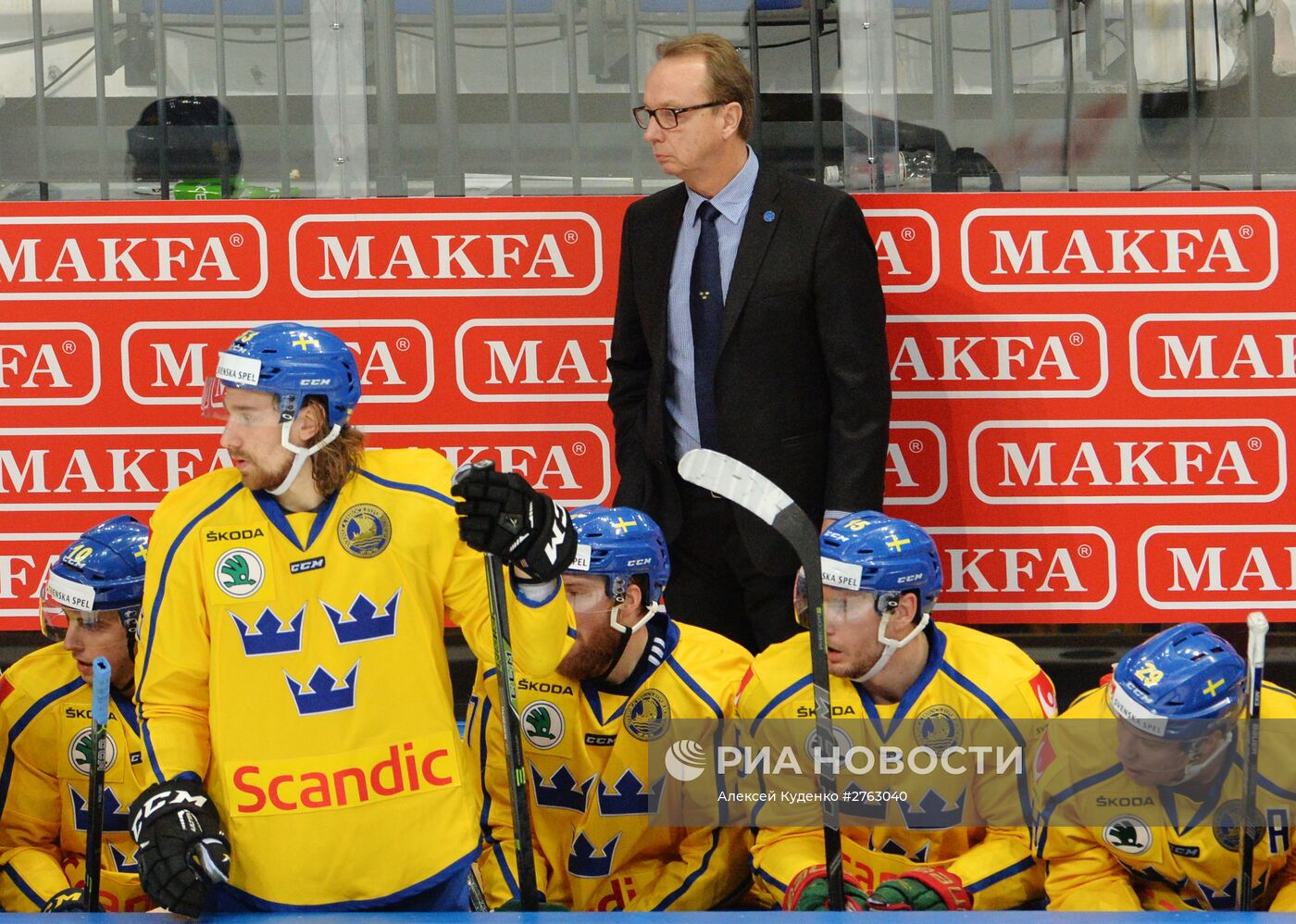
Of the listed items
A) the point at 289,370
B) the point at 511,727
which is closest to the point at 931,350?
the point at 511,727

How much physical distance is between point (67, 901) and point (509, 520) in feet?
4.93

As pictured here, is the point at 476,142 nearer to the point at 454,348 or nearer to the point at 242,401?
the point at 454,348

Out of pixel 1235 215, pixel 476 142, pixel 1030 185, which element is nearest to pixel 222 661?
pixel 476 142

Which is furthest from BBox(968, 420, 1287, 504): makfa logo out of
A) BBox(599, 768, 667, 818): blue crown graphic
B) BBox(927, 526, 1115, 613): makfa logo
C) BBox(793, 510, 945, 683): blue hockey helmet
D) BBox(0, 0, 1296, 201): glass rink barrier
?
BBox(599, 768, 667, 818): blue crown graphic

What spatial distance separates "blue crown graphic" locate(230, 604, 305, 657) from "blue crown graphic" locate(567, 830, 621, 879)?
3.43 feet

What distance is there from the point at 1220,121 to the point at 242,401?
2.81 meters

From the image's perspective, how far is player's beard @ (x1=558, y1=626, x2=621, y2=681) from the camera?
377cm

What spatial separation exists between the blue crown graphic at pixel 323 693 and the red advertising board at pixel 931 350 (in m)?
1.58

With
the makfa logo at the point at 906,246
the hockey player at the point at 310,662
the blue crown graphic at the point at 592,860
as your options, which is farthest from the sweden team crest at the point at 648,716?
the makfa logo at the point at 906,246

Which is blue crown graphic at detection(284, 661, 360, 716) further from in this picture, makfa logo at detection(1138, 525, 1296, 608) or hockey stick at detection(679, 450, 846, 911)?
makfa logo at detection(1138, 525, 1296, 608)

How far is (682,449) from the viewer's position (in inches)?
159

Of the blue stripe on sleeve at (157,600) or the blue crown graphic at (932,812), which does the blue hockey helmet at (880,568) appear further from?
the blue stripe on sleeve at (157,600)

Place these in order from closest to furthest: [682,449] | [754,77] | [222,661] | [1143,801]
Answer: [222,661] → [1143,801] → [682,449] → [754,77]

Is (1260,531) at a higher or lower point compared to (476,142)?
lower
